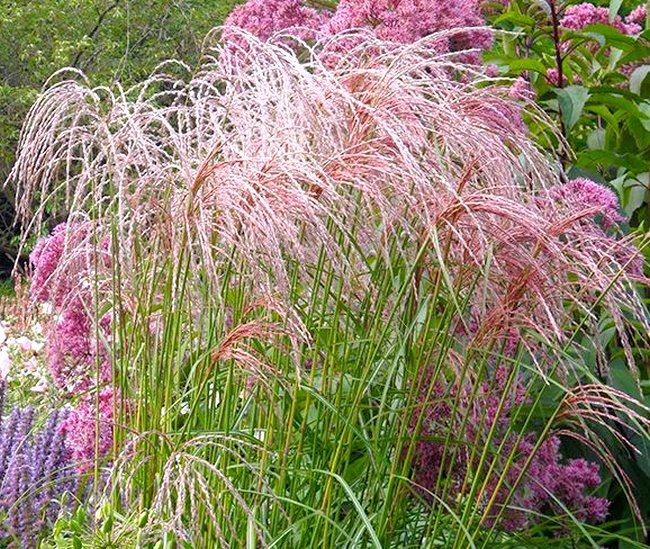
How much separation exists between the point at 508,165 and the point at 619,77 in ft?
5.54

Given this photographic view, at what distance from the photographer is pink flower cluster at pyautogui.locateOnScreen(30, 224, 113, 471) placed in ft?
7.98

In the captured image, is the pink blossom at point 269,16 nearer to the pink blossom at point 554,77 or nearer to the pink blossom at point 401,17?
the pink blossom at point 401,17

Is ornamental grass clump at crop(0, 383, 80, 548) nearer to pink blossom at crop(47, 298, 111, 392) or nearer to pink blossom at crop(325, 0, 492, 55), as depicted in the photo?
pink blossom at crop(47, 298, 111, 392)

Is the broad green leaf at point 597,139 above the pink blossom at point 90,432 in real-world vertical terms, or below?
above

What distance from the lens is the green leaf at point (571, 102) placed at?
10.6 ft

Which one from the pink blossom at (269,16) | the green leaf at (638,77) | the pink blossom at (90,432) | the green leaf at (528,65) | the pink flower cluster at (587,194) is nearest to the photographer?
the pink flower cluster at (587,194)

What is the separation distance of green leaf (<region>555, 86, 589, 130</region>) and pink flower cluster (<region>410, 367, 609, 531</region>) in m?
0.93

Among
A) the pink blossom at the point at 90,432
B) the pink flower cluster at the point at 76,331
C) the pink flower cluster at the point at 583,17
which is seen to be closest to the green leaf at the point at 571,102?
the pink flower cluster at the point at 583,17

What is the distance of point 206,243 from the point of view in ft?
5.76

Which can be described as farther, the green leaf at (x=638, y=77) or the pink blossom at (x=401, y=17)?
the green leaf at (x=638, y=77)

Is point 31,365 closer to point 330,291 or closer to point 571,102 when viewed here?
point 571,102

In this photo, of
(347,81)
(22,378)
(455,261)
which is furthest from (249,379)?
(22,378)

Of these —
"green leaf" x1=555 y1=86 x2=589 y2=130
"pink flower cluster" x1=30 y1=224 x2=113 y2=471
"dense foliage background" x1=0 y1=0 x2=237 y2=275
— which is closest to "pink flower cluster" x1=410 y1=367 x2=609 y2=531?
"pink flower cluster" x1=30 y1=224 x2=113 y2=471

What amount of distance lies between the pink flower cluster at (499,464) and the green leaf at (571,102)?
93 centimetres
